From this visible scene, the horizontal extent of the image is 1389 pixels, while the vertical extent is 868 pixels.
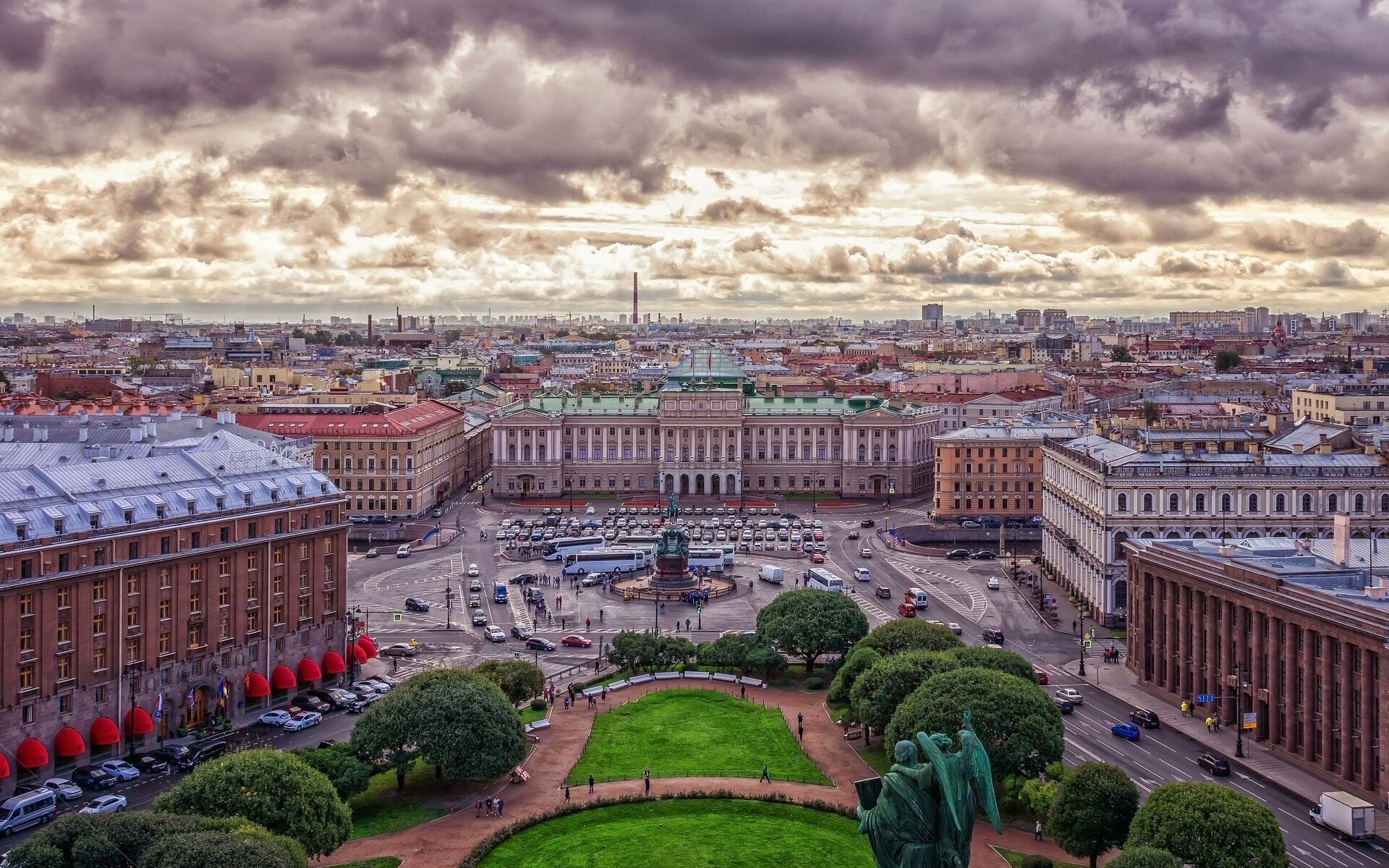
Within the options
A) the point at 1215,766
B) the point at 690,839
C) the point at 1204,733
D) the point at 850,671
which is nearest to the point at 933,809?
the point at 690,839

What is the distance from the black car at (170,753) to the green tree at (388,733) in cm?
1087

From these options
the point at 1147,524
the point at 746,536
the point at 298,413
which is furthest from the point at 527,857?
the point at 298,413

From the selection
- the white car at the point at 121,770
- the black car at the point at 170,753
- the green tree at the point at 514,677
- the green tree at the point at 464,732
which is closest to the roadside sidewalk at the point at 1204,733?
the green tree at the point at 514,677

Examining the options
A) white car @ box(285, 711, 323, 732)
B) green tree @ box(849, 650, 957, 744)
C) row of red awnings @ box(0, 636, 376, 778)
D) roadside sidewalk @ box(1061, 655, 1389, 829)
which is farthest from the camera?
white car @ box(285, 711, 323, 732)

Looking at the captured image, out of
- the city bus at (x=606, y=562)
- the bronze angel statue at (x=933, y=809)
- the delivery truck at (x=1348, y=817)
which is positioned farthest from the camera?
the city bus at (x=606, y=562)

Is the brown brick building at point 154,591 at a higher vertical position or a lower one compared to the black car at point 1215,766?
higher

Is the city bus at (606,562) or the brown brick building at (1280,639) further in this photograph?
the city bus at (606,562)

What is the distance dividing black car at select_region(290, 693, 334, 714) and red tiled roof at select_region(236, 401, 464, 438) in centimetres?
6718

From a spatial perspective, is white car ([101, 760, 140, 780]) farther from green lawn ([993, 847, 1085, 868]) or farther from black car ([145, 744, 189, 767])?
green lawn ([993, 847, 1085, 868])

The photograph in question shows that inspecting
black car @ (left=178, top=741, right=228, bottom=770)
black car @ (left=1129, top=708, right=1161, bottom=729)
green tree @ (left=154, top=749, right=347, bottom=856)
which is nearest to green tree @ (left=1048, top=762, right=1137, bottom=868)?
black car @ (left=1129, top=708, right=1161, bottom=729)

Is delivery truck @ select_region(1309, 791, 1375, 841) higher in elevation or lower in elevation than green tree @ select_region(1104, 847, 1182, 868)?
lower

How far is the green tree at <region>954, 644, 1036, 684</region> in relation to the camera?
66.7m

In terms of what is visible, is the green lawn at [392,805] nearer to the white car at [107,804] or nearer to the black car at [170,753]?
the white car at [107,804]

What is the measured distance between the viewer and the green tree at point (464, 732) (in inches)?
2386
